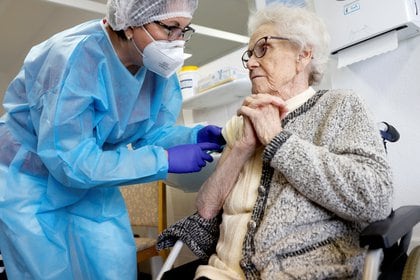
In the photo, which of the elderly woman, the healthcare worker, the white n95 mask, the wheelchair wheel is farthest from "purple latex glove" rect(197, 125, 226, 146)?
the wheelchair wheel

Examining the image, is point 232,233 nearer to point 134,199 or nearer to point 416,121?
point 416,121

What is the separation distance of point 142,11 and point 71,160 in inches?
18.5

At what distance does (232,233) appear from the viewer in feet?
2.83

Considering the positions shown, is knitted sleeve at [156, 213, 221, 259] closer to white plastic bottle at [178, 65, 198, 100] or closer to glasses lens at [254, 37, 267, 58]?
glasses lens at [254, 37, 267, 58]

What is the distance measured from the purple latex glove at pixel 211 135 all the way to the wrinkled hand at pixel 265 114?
0.31 metres

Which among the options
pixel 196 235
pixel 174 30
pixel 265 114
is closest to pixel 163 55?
pixel 174 30

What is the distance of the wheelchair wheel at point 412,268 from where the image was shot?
0.67m

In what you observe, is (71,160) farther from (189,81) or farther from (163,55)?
(189,81)

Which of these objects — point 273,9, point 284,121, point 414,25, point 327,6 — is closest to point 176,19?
point 273,9

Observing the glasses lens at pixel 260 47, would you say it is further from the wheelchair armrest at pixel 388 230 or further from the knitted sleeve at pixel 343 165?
the wheelchair armrest at pixel 388 230

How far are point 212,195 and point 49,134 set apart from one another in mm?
468

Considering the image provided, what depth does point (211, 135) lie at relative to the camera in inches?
48.3

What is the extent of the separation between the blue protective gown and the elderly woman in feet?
0.74

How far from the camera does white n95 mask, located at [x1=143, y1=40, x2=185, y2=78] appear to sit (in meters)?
1.04
